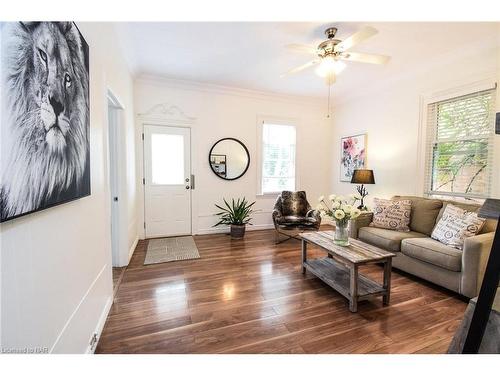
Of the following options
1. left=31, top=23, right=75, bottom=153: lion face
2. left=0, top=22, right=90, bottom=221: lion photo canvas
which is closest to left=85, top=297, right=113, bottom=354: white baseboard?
left=0, top=22, right=90, bottom=221: lion photo canvas

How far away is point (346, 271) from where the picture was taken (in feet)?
8.02

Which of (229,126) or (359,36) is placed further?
(229,126)

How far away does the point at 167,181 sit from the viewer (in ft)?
13.2

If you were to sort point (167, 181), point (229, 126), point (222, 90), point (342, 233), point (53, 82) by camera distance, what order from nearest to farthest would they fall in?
point (53, 82)
point (342, 233)
point (167, 181)
point (222, 90)
point (229, 126)

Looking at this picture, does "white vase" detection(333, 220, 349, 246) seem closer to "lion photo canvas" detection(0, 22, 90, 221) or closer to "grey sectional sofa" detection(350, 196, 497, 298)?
"grey sectional sofa" detection(350, 196, 497, 298)

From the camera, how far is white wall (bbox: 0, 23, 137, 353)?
80 cm

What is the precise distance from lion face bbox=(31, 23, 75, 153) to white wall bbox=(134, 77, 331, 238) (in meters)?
2.84

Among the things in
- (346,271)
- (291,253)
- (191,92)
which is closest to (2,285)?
(346,271)

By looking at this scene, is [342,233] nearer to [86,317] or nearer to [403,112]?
[86,317]

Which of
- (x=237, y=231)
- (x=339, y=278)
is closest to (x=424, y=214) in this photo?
(x=339, y=278)

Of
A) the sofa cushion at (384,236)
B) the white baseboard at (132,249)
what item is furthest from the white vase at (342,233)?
the white baseboard at (132,249)

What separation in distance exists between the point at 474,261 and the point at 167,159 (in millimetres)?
4197

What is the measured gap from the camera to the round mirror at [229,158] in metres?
4.29

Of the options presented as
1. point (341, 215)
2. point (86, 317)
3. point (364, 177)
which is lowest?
point (86, 317)
